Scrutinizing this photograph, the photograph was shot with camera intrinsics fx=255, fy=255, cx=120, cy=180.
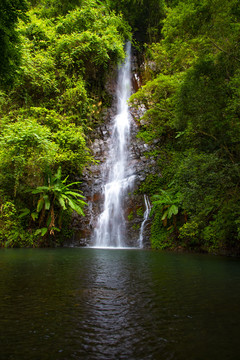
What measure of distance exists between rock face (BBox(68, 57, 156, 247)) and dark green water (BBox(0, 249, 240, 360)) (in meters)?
9.09

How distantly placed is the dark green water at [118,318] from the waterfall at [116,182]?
29.3ft

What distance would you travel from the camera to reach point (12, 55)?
Result: 593 centimetres

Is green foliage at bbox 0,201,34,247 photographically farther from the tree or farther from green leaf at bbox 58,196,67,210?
the tree

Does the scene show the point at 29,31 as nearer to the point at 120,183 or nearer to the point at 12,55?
the point at 120,183

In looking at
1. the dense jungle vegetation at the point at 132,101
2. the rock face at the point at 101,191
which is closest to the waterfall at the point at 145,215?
the rock face at the point at 101,191

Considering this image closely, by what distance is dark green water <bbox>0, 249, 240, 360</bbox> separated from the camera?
1.89 m

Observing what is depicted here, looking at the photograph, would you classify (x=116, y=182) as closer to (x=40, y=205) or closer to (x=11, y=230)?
(x=40, y=205)

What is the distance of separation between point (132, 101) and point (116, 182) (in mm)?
4817

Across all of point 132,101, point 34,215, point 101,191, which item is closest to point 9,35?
point 34,215

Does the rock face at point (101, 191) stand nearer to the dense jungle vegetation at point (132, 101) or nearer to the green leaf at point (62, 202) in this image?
the dense jungle vegetation at point (132, 101)

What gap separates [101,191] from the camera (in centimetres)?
1505

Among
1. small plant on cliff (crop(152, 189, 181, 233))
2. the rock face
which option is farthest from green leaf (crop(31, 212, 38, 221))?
small plant on cliff (crop(152, 189, 181, 233))

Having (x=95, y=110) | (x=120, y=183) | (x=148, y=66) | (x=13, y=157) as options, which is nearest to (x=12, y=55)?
(x=13, y=157)

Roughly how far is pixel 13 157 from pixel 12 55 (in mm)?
6460
